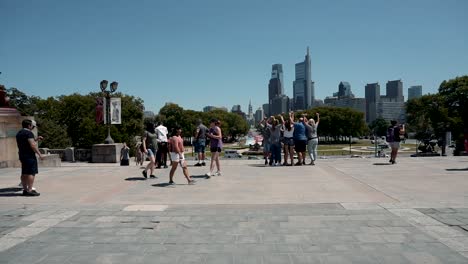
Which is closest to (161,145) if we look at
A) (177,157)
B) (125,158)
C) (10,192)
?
(125,158)

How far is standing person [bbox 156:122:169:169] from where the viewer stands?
12723 millimetres

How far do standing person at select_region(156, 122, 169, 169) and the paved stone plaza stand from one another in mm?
2971

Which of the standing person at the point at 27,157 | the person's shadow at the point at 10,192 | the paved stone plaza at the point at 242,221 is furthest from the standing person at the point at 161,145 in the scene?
the standing person at the point at 27,157

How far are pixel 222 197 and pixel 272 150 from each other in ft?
21.2

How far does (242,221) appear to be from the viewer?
572 cm

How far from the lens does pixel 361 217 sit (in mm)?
5832

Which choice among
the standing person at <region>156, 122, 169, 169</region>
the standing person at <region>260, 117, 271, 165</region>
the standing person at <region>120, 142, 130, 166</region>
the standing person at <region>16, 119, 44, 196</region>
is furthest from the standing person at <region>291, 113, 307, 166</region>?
the standing person at <region>16, 119, 44, 196</region>

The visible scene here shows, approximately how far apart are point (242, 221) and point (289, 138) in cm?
818

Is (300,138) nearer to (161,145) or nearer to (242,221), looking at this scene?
(161,145)

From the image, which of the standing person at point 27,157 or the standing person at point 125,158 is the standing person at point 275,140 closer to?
the standing person at point 125,158

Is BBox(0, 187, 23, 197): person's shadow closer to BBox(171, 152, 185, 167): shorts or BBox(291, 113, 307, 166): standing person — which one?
BBox(171, 152, 185, 167): shorts

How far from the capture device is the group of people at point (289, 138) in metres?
13.6

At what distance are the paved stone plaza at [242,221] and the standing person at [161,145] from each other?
297 cm

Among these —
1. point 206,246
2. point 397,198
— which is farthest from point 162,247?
point 397,198
